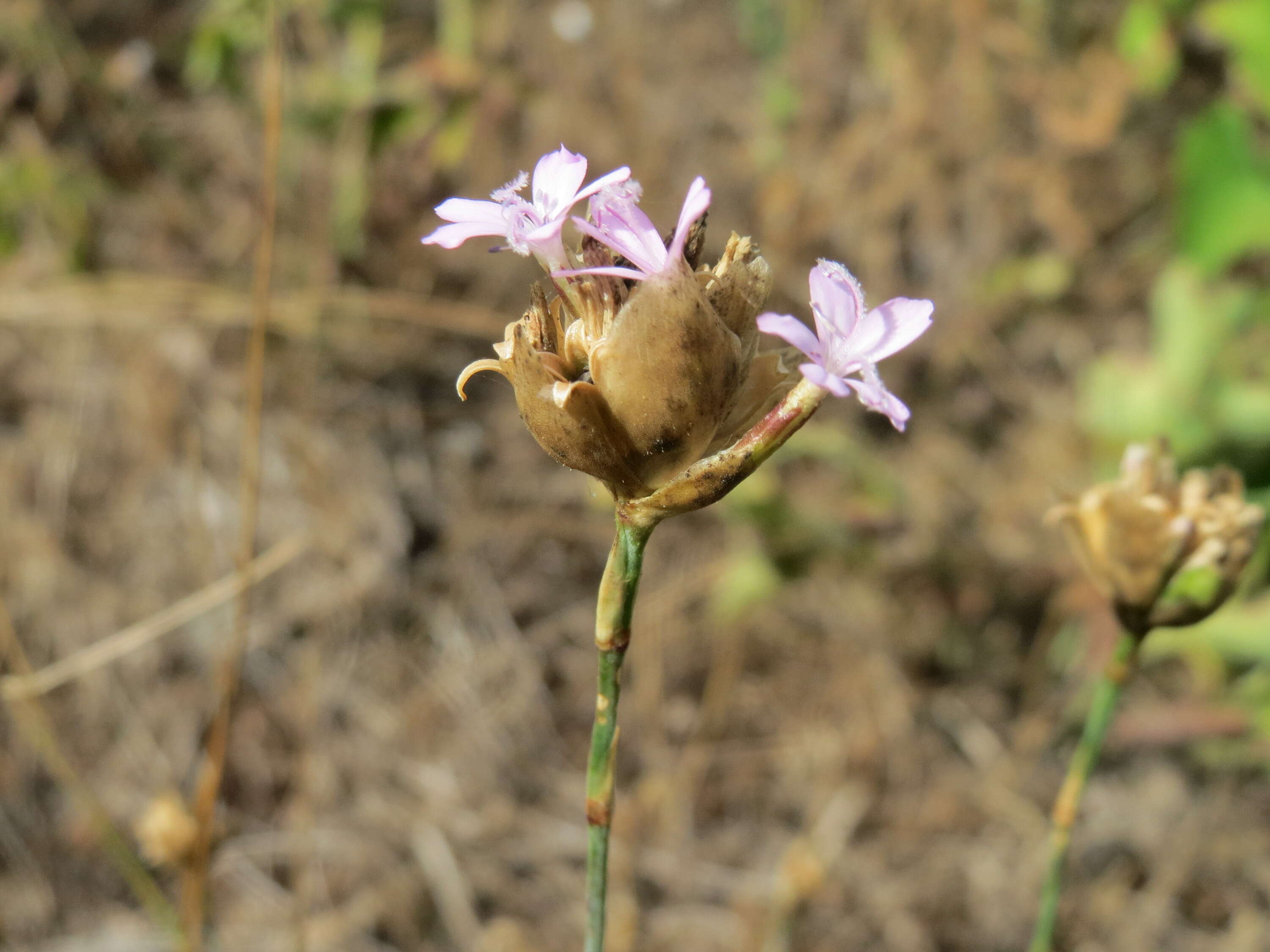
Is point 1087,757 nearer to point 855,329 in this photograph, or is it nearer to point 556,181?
point 855,329

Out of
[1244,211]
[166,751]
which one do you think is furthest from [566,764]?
[1244,211]

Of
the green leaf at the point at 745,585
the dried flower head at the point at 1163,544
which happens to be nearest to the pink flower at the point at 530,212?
the dried flower head at the point at 1163,544

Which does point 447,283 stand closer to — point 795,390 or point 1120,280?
point 1120,280

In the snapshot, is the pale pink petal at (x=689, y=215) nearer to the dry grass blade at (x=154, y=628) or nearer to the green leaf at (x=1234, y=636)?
the dry grass blade at (x=154, y=628)

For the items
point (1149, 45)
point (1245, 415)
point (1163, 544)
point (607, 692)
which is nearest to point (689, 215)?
point (607, 692)

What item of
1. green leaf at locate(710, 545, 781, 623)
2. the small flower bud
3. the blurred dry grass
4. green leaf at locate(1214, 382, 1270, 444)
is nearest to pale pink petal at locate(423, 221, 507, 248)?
the small flower bud
